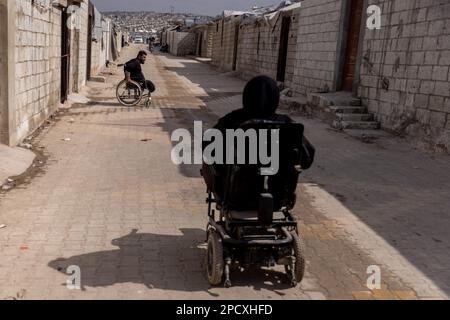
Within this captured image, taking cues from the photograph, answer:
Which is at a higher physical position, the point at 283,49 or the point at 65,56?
the point at 283,49

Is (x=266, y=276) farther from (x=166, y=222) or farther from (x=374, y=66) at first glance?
(x=374, y=66)

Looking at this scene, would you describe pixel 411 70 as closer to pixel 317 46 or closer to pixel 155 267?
pixel 317 46

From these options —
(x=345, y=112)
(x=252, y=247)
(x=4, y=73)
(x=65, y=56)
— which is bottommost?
(x=252, y=247)

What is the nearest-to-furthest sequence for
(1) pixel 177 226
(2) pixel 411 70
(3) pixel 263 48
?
(1) pixel 177 226, (2) pixel 411 70, (3) pixel 263 48

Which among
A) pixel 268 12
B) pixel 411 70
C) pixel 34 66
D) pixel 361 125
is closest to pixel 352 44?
pixel 361 125

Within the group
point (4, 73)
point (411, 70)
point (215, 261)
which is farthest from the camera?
point (411, 70)

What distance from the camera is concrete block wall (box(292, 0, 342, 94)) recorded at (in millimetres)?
13891

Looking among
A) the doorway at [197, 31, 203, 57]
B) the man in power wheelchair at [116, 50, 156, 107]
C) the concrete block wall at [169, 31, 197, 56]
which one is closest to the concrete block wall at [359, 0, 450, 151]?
the man in power wheelchair at [116, 50, 156, 107]

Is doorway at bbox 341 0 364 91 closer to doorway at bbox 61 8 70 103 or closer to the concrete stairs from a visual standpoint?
the concrete stairs

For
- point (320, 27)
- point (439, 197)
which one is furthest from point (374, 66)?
point (439, 197)

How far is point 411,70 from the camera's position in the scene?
32.8 ft

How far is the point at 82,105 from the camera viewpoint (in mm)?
13875

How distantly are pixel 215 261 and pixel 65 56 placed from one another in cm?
1048

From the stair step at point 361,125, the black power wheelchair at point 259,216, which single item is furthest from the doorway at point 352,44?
the black power wheelchair at point 259,216
